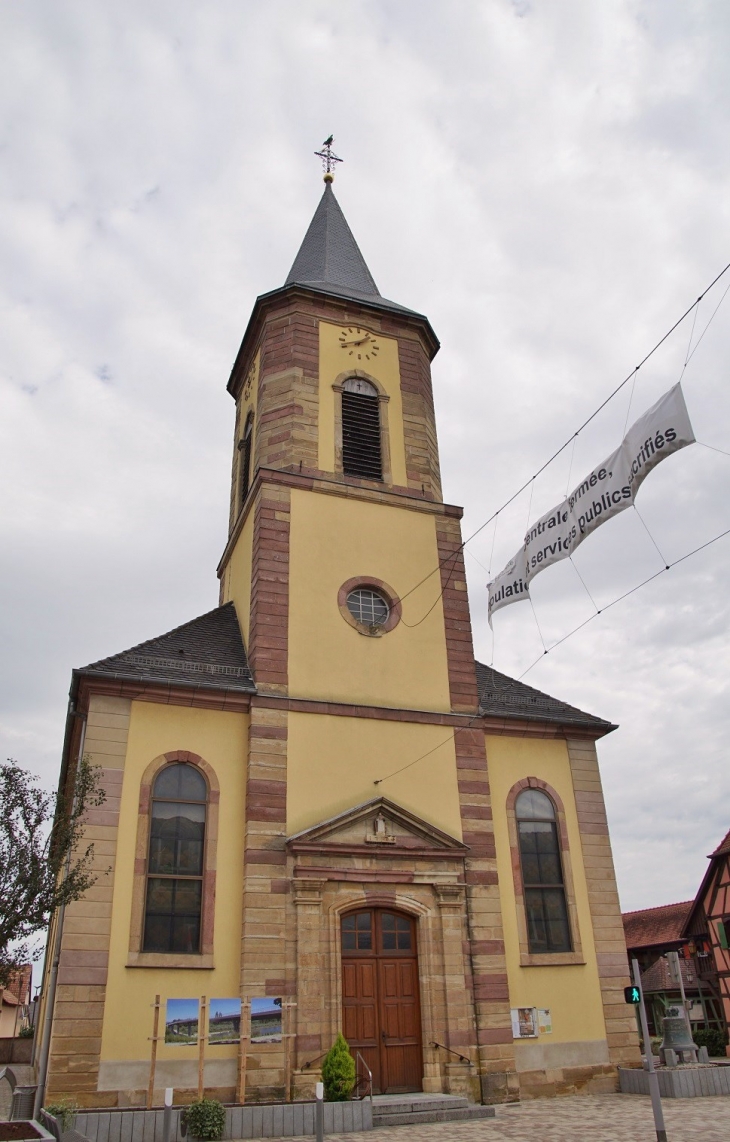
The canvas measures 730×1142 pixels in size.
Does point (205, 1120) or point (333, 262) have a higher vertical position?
Result: point (333, 262)

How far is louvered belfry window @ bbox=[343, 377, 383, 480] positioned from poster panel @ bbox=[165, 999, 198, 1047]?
11.0m

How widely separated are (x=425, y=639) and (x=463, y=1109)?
27.2ft

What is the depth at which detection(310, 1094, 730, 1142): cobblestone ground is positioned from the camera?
11.1 m

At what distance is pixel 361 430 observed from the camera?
68.7ft

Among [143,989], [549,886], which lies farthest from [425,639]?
[143,989]

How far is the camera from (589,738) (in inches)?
749

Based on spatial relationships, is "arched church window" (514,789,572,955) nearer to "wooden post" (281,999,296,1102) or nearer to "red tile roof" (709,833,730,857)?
"wooden post" (281,999,296,1102)

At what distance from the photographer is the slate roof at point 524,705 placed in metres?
18.5

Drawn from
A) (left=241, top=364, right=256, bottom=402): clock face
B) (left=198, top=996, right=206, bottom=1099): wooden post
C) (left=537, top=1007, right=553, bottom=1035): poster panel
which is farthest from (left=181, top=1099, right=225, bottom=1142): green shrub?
(left=241, top=364, right=256, bottom=402): clock face

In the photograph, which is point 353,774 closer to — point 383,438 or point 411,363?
point 383,438

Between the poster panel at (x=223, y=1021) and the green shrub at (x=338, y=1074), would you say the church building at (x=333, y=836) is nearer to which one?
the poster panel at (x=223, y=1021)

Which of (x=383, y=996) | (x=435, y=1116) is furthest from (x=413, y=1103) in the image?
(x=383, y=996)

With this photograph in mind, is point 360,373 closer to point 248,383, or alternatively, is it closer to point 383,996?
point 248,383

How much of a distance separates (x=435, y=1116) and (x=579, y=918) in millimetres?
4965
